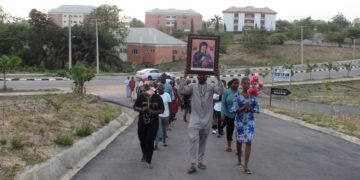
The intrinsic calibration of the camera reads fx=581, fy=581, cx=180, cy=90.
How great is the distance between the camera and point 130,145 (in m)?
13.8

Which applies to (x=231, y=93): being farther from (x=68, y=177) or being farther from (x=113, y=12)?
(x=113, y=12)

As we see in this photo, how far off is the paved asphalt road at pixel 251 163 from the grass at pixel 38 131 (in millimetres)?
795

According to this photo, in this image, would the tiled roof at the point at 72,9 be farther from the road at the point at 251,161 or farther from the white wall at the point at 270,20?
the road at the point at 251,161

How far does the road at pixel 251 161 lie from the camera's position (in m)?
9.93

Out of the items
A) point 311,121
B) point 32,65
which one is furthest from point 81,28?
point 311,121

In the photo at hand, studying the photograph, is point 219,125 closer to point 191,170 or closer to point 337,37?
point 191,170

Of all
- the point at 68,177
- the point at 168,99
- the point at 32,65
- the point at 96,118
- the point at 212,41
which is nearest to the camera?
the point at 68,177

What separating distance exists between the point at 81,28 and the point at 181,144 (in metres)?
55.2

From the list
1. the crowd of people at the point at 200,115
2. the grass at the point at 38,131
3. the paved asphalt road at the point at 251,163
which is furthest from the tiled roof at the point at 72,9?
the crowd of people at the point at 200,115

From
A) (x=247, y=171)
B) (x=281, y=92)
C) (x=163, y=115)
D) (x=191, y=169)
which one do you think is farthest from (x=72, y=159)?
(x=281, y=92)

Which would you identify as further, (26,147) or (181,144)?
(181,144)

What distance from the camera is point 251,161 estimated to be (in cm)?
1149

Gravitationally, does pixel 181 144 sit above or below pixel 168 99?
below

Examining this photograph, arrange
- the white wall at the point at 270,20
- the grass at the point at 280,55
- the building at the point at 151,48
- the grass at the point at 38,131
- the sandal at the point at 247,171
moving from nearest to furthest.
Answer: the grass at the point at 38,131 < the sandal at the point at 247,171 < the building at the point at 151,48 < the grass at the point at 280,55 < the white wall at the point at 270,20
